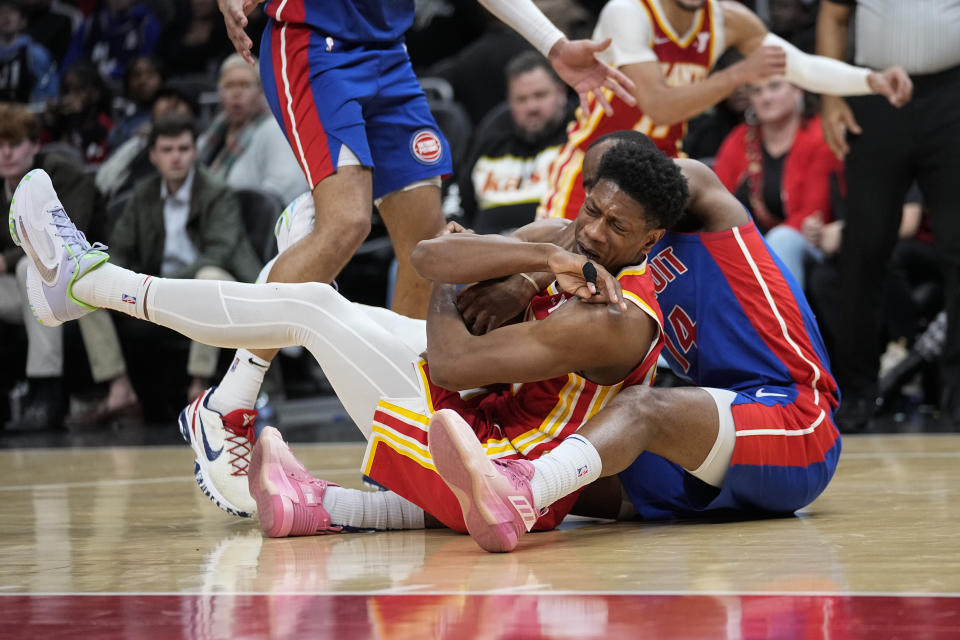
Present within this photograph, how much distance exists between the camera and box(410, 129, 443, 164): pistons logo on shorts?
3.65 meters

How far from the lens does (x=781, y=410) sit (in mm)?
2965

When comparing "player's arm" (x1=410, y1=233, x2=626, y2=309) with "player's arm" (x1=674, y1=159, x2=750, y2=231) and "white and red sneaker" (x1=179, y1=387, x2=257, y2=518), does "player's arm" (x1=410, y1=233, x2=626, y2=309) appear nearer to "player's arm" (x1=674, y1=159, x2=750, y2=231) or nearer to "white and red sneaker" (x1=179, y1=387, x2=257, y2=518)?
"player's arm" (x1=674, y1=159, x2=750, y2=231)

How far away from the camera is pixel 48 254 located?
304 cm

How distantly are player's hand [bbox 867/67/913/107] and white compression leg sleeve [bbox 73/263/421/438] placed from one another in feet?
7.56

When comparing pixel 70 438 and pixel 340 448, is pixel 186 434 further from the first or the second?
pixel 70 438

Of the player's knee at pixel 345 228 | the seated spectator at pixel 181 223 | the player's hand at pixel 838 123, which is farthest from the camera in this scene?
the seated spectator at pixel 181 223

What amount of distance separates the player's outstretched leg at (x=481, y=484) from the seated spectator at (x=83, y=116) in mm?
6986

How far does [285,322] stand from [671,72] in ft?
6.74

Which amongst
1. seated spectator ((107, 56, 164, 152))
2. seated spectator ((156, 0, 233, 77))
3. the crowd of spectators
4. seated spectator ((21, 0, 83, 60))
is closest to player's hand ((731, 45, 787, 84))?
the crowd of spectators

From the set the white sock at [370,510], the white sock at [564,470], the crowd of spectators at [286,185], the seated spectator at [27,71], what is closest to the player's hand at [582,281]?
the white sock at [564,470]

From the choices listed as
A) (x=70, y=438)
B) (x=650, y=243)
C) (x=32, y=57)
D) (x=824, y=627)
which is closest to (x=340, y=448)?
(x=70, y=438)

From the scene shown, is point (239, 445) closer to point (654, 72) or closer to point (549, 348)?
point (549, 348)

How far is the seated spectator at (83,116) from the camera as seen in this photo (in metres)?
9.07

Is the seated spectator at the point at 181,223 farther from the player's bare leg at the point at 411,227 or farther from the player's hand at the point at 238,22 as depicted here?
the player's hand at the point at 238,22
